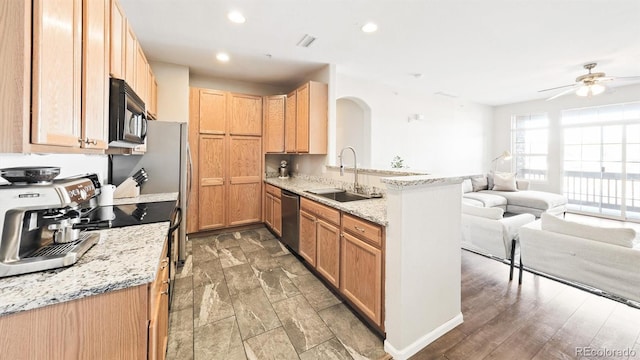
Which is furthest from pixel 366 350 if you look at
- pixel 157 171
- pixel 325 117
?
pixel 325 117

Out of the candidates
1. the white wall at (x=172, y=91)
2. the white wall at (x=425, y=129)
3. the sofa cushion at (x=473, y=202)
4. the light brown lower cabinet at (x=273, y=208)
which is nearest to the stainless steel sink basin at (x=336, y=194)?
the light brown lower cabinet at (x=273, y=208)

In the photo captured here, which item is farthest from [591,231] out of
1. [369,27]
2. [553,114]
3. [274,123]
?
[553,114]

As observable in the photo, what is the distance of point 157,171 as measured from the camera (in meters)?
2.87

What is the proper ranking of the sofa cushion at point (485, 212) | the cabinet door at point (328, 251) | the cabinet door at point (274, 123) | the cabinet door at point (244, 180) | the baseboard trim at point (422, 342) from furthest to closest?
the cabinet door at point (274, 123)
the cabinet door at point (244, 180)
the sofa cushion at point (485, 212)
the cabinet door at point (328, 251)
the baseboard trim at point (422, 342)

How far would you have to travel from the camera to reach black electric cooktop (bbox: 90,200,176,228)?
1.72 metres

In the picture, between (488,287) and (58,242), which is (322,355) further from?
(488,287)

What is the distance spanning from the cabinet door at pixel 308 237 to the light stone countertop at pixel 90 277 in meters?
1.59

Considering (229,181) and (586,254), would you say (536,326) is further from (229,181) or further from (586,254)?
(229,181)

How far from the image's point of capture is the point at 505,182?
5.61 meters

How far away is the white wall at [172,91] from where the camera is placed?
3.68 metres

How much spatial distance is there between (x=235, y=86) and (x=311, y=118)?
70.5 inches

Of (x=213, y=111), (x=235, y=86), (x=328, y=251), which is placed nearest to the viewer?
(x=328, y=251)

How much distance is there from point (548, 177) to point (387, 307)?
7.24 meters

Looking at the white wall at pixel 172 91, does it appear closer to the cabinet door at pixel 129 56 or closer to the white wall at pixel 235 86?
the white wall at pixel 235 86
